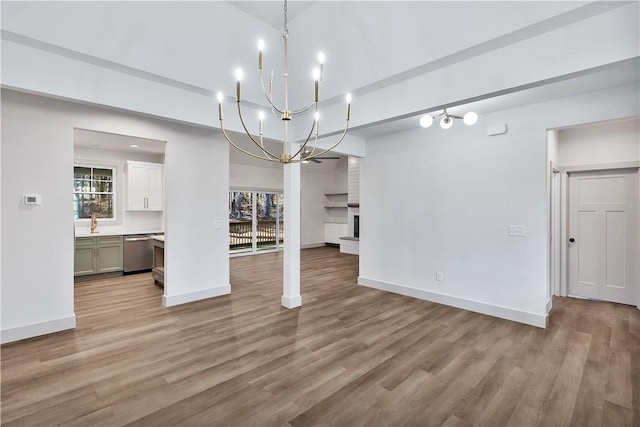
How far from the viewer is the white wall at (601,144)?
13.5ft

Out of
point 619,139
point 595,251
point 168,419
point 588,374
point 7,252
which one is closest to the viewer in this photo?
point 168,419

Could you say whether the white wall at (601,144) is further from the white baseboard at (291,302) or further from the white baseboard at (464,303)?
the white baseboard at (291,302)

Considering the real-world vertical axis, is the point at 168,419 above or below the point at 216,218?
below

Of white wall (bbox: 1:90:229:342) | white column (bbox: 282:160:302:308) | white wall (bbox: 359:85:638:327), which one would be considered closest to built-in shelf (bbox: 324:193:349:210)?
white wall (bbox: 359:85:638:327)

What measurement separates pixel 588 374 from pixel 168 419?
3.31 meters

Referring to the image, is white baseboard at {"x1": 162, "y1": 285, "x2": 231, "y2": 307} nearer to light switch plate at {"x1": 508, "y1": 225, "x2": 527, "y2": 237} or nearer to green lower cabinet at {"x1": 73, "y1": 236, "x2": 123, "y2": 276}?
green lower cabinet at {"x1": 73, "y1": 236, "x2": 123, "y2": 276}

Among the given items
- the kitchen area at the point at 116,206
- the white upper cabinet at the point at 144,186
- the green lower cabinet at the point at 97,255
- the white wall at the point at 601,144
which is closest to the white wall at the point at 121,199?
the kitchen area at the point at 116,206

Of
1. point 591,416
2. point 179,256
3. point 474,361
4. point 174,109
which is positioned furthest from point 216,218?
point 591,416

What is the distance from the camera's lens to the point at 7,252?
3.12 meters

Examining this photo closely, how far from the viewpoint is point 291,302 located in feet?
13.9

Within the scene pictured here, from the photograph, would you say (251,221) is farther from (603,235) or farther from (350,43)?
(603,235)

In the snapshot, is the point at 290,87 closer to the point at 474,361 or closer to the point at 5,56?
the point at 5,56

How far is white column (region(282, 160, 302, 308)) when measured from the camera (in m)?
4.27

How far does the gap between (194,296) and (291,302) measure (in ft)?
4.89
